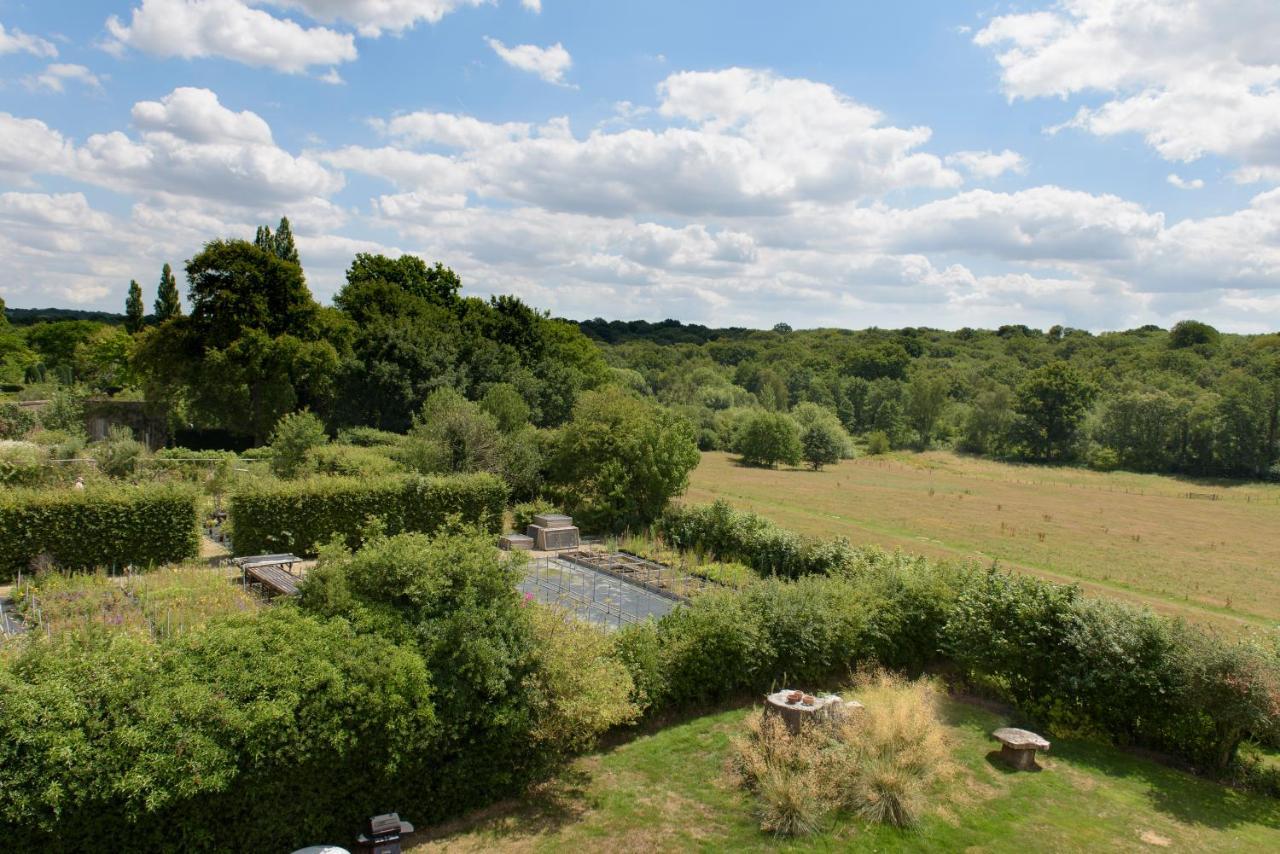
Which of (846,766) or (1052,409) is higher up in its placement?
(1052,409)

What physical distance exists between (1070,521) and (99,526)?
38.3 m

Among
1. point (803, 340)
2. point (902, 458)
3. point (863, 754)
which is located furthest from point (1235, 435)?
point (803, 340)

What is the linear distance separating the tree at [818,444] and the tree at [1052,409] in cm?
2428

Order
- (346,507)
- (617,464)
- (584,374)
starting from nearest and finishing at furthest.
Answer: (346,507) → (617,464) → (584,374)

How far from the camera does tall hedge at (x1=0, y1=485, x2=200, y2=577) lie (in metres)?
16.2

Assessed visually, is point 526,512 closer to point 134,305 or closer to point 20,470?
point 20,470

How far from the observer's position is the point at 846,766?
9258 mm

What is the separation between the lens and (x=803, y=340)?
140m

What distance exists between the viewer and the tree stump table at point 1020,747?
10.2m

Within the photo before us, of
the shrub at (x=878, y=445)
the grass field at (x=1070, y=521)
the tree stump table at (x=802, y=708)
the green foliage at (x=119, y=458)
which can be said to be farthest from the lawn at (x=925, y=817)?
the shrub at (x=878, y=445)

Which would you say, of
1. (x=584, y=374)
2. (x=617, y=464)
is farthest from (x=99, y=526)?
(x=584, y=374)

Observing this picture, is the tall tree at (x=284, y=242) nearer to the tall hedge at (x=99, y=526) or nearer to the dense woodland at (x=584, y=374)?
→ the dense woodland at (x=584, y=374)

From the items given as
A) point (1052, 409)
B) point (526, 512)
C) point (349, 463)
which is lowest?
point (526, 512)

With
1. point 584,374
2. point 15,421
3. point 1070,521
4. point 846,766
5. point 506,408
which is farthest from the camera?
point 584,374
